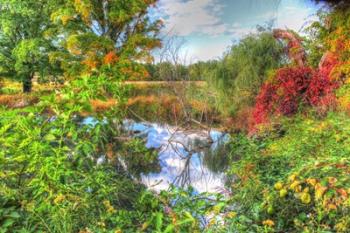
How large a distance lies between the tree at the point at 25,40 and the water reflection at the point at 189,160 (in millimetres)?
7132

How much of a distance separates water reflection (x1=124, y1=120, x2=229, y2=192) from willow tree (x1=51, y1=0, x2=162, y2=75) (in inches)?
189

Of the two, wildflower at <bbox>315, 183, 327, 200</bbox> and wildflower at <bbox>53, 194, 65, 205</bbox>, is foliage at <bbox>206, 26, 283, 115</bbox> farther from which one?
wildflower at <bbox>53, 194, 65, 205</bbox>

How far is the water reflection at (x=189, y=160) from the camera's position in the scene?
4.90 meters

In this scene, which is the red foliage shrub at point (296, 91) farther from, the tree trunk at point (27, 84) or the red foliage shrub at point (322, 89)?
the tree trunk at point (27, 84)

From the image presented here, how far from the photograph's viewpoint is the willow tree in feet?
40.8

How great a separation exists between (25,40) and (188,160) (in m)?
10.1

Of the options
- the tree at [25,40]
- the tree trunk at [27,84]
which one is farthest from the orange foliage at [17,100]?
the tree trunk at [27,84]

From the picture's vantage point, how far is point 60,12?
1255cm

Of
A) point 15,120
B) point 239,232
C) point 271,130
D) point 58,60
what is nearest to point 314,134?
point 271,130

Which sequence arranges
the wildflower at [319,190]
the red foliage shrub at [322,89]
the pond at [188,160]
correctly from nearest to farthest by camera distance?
the wildflower at [319,190]
the pond at [188,160]
the red foliage shrub at [322,89]

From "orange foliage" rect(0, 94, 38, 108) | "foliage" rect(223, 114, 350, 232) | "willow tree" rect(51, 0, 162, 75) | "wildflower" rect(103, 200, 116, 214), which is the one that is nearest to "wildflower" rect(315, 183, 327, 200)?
"foliage" rect(223, 114, 350, 232)

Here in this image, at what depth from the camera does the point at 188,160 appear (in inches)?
250

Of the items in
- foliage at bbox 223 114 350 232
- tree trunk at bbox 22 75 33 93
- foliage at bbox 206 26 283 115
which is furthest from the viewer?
tree trunk at bbox 22 75 33 93

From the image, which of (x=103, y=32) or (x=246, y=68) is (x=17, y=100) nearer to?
(x=103, y=32)
